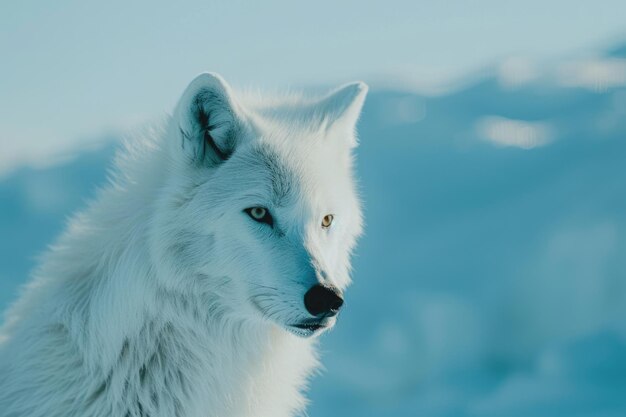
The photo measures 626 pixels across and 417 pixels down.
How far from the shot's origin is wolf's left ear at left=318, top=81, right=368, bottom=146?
362 centimetres

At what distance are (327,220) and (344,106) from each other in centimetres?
76

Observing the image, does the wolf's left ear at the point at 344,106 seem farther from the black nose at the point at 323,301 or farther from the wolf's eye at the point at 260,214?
the black nose at the point at 323,301

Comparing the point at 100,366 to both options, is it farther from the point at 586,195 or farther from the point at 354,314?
the point at 586,195

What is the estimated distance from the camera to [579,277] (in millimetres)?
15633

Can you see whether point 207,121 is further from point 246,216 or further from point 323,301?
point 323,301

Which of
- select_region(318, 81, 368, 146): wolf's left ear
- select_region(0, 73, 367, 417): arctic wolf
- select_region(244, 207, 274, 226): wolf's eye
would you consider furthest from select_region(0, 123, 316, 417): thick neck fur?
select_region(318, 81, 368, 146): wolf's left ear

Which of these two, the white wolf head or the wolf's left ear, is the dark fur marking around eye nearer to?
the white wolf head

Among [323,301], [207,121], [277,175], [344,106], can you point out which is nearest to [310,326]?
[323,301]

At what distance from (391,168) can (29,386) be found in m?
15.2

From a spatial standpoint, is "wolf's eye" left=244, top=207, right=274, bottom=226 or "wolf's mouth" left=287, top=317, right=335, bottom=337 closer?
"wolf's mouth" left=287, top=317, right=335, bottom=337

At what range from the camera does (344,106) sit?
3717 millimetres

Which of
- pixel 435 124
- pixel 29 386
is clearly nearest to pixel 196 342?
pixel 29 386

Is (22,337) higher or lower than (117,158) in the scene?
lower

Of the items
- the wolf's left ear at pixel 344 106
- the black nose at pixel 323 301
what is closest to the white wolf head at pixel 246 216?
the black nose at pixel 323 301
